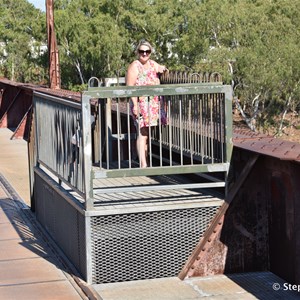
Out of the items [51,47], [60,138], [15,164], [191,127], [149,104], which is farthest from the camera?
[51,47]

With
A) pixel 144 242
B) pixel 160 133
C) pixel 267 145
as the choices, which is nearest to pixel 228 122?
pixel 267 145

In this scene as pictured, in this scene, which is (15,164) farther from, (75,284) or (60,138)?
(75,284)

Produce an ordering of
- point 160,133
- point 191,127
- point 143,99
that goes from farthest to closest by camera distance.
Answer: point 143,99
point 191,127
point 160,133

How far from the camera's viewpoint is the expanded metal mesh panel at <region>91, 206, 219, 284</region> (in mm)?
6965

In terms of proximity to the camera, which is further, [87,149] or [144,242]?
[144,242]

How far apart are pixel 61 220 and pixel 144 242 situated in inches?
62.8

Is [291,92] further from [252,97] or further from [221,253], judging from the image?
[221,253]

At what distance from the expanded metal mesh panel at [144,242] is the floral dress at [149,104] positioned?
0.99m

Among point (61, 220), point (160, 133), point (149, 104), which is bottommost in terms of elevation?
point (61, 220)

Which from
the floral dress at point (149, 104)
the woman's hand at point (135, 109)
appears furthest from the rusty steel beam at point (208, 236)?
the woman's hand at point (135, 109)

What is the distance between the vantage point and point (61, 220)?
838 centimetres

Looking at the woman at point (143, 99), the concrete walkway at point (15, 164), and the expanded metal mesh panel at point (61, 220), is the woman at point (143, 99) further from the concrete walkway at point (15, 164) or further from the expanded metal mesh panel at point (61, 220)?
the concrete walkway at point (15, 164)

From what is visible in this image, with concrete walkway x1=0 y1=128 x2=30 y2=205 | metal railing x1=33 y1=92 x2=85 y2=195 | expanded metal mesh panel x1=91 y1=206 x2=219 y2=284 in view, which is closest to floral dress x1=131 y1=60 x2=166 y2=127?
metal railing x1=33 y1=92 x2=85 y2=195

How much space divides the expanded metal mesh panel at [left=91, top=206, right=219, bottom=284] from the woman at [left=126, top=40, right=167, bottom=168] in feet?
3.15
